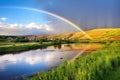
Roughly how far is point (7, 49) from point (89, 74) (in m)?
17.5

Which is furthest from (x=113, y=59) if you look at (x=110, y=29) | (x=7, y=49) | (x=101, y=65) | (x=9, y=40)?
(x=9, y=40)

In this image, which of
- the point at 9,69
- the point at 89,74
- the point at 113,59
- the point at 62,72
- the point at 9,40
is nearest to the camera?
the point at 89,74

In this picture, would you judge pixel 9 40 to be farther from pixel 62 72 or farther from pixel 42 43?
pixel 62 72

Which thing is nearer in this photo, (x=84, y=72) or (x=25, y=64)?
(x=84, y=72)

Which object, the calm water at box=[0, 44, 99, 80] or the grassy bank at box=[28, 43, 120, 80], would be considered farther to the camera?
the calm water at box=[0, 44, 99, 80]

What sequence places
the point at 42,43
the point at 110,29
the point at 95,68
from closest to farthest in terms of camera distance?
the point at 95,68 < the point at 110,29 < the point at 42,43

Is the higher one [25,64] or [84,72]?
[84,72]

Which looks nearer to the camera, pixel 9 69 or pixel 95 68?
pixel 95 68

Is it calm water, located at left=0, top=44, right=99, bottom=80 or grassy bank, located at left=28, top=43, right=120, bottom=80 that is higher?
grassy bank, located at left=28, top=43, right=120, bottom=80

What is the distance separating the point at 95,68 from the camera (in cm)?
590

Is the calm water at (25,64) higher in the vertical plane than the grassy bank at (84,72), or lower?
lower

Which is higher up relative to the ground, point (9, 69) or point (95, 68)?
point (95, 68)

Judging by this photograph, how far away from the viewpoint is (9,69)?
42.0 feet

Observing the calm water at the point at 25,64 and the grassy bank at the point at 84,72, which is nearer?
the grassy bank at the point at 84,72
